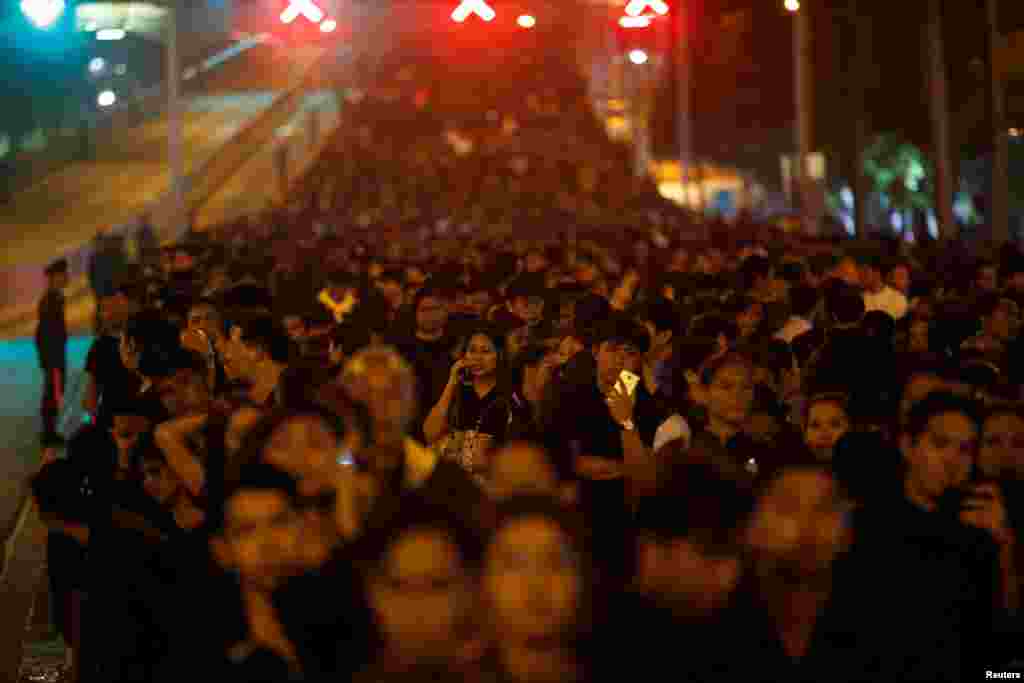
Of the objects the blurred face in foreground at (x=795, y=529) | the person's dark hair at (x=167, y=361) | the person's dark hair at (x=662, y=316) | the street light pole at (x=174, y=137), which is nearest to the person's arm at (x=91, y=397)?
the person's dark hair at (x=167, y=361)

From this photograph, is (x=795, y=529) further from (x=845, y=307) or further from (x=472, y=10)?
(x=472, y=10)

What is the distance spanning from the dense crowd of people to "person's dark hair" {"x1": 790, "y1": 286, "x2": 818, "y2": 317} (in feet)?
1.10

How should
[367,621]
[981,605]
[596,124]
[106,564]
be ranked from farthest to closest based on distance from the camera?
[596,124] → [106,564] → [981,605] → [367,621]

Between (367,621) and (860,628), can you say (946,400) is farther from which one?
(367,621)

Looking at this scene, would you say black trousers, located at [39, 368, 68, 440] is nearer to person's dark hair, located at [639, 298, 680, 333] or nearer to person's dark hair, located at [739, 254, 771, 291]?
person's dark hair, located at [739, 254, 771, 291]

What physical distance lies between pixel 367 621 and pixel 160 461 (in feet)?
7.73

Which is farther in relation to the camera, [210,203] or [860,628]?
[210,203]

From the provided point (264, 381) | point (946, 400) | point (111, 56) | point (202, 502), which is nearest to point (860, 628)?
point (946, 400)

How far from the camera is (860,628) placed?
17.9 ft

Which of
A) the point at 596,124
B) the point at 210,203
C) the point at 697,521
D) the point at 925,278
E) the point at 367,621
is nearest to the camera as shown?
the point at 367,621

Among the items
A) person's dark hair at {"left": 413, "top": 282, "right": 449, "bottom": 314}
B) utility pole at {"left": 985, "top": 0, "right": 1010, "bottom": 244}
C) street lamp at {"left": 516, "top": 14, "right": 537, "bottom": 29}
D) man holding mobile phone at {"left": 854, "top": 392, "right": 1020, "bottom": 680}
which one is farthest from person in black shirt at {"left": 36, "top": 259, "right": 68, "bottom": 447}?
man holding mobile phone at {"left": 854, "top": 392, "right": 1020, "bottom": 680}

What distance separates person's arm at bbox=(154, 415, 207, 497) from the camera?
6910 mm

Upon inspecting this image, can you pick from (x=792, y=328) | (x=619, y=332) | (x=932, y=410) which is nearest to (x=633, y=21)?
(x=792, y=328)

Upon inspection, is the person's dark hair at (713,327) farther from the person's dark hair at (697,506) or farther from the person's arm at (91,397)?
the person's dark hair at (697,506)
